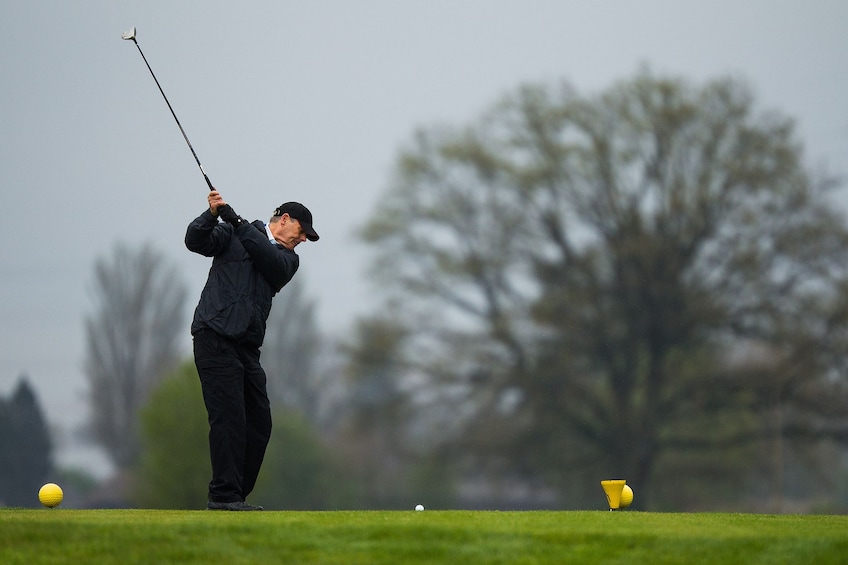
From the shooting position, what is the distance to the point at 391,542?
19.6ft

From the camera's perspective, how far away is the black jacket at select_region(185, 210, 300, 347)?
325 inches

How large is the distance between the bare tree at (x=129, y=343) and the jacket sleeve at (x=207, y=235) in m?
38.4

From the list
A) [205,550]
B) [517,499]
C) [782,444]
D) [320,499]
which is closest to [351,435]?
[320,499]

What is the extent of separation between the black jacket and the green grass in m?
2.05

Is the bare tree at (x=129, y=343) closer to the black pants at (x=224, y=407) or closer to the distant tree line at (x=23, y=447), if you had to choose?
the distant tree line at (x=23, y=447)

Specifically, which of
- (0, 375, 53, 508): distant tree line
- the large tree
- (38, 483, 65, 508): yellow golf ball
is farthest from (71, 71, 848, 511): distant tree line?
(38, 483, 65, 508): yellow golf ball

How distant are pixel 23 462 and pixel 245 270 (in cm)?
4258

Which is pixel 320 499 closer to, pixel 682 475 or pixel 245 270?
pixel 682 475

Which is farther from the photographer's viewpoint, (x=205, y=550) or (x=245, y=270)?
(x=245, y=270)

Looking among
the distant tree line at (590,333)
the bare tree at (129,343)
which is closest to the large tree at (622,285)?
the distant tree line at (590,333)

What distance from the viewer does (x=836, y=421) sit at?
114 ft

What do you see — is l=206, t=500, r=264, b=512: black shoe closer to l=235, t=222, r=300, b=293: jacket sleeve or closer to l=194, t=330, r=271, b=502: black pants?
l=194, t=330, r=271, b=502: black pants

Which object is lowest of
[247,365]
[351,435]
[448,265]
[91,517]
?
[91,517]

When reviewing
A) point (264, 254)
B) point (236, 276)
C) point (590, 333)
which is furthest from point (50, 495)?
point (590, 333)
